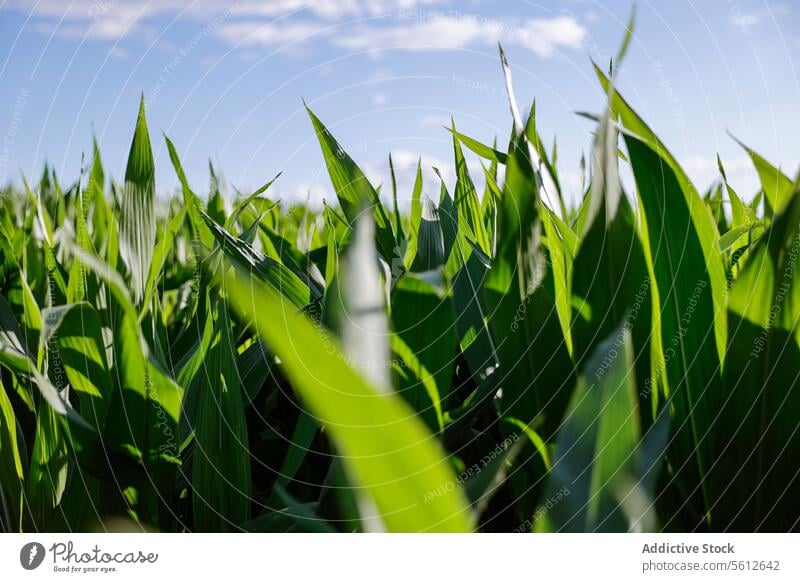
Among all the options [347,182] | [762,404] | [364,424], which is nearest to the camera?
[364,424]

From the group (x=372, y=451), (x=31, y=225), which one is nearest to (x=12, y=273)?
(x=31, y=225)

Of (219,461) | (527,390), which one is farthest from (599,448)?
(219,461)

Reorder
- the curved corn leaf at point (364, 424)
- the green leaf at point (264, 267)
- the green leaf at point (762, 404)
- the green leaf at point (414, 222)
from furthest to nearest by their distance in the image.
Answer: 1. the green leaf at point (414, 222)
2. the green leaf at point (264, 267)
3. the green leaf at point (762, 404)
4. the curved corn leaf at point (364, 424)

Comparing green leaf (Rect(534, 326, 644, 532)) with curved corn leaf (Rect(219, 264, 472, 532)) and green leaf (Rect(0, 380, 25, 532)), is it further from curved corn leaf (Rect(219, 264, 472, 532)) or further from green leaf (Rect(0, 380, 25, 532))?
green leaf (Rect(0, 380, 25, 532))

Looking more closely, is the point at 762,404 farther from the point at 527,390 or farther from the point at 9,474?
the point at 9,474

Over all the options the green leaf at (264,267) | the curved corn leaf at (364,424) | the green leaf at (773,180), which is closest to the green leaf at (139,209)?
the green leaf at (264,267)

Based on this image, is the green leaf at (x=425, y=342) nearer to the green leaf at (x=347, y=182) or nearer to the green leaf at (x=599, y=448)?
the green leaf at (x=599, y=448)

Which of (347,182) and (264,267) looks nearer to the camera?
(264,267)

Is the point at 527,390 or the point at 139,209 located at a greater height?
the point at 139,209

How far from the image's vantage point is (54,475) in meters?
0.36
